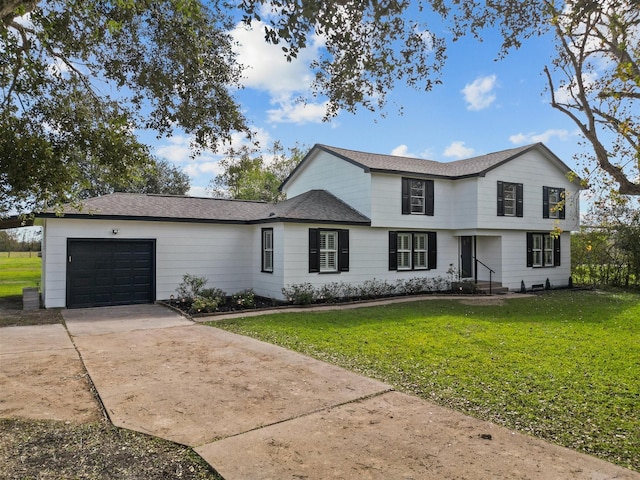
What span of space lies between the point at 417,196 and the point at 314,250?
5124mm

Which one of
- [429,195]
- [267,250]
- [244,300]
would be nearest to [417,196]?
[429,195]

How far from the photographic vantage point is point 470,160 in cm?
2020

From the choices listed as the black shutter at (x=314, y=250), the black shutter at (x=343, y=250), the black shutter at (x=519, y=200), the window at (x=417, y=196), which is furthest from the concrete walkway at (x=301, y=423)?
the black shutter at (x=519, y=200)

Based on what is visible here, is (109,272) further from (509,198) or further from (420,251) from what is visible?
(509,198)

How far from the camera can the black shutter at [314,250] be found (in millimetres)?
14430

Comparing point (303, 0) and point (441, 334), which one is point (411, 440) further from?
point (441, 334)

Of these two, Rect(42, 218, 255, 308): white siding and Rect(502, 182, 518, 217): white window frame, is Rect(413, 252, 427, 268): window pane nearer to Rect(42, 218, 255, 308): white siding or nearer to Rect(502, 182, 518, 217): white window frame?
Rect(502, 182, 518, 217): white window frame

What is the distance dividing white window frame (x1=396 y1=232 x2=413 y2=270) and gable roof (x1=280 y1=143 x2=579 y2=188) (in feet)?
8.12

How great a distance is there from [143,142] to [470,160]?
16.5 metres

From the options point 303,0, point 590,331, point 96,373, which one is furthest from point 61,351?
point 590,331

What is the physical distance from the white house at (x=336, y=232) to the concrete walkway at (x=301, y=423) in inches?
254

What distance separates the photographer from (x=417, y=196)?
55.6 ft

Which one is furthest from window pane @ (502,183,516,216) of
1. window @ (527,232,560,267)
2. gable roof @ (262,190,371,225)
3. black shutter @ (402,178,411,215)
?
gable roof @ (262,190,371,225)

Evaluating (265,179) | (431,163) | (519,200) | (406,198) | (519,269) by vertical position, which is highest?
(265,179)
